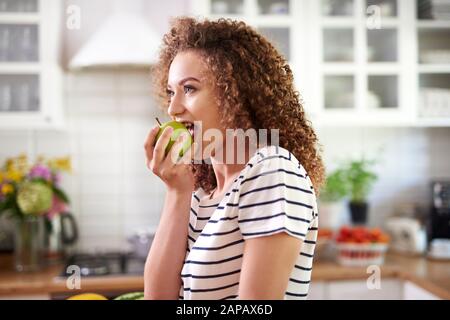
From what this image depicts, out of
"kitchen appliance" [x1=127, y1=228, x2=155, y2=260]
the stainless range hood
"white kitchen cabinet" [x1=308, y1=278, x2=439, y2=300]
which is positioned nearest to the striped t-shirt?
"white kitchen cabinet" [x1=308, y1=278, x2=439, y2=300]

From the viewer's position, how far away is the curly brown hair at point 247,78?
2.33 ft

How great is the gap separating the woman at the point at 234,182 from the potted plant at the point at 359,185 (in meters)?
1.59

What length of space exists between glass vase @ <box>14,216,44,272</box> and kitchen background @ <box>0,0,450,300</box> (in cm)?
33

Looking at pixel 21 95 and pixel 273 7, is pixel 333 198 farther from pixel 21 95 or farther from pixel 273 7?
pixel 21 95

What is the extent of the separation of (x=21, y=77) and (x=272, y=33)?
3.23 feet

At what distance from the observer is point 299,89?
2.17 metres

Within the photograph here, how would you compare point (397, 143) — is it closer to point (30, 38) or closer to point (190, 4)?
point (190, 4)


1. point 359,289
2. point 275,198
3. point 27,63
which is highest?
point 27,63

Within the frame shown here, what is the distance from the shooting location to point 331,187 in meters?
2.33

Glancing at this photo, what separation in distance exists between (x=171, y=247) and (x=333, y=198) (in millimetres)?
1729

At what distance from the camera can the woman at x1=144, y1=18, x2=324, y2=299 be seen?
609 millimetres

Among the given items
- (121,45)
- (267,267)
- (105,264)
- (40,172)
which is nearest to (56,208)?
(40,172)

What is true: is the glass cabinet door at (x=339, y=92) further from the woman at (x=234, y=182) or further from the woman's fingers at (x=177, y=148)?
the woman's fingers at (x=177, y=148)

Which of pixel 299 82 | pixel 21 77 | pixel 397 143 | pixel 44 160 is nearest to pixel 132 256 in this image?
pixel 44 160
